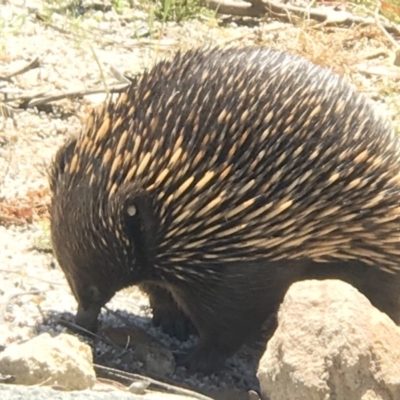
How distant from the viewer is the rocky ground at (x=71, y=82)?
4.55 metres

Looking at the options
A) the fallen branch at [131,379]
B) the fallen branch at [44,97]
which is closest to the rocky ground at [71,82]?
the fallen branch at [44,97]

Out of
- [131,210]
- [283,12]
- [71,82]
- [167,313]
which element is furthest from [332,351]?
[283,12]

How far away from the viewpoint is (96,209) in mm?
3961

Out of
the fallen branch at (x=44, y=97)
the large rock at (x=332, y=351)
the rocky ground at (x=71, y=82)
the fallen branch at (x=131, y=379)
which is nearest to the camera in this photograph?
the large rock at (x=332, y=351)

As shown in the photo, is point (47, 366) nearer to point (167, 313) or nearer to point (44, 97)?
point (167, 313)

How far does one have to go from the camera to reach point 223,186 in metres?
4.00

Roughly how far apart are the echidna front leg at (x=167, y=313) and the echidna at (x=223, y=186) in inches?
10.8

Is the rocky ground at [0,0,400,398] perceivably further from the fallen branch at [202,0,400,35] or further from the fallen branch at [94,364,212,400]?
the fallen branch at [94,364,212,400]

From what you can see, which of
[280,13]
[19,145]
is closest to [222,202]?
[19,145]

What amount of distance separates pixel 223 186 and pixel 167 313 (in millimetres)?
854

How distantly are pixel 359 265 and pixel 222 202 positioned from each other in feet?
2.55

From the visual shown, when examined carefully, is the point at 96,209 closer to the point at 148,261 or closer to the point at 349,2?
the point at 148,261

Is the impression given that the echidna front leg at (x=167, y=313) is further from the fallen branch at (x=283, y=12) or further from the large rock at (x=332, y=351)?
the fallen branch at (x=283, y=12)

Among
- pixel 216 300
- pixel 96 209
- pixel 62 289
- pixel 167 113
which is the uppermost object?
pixel 167 113
